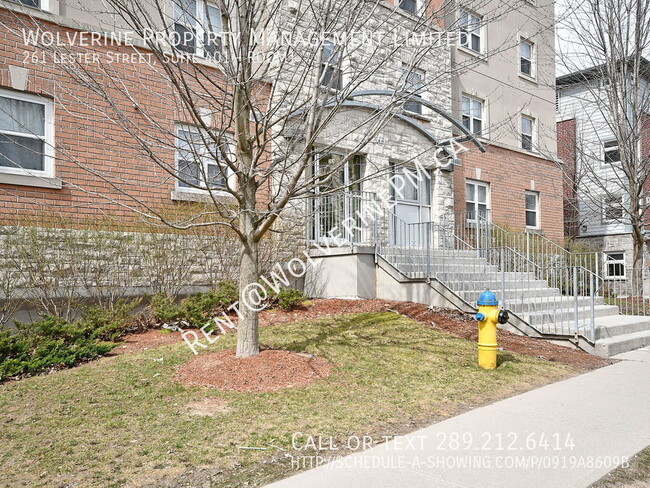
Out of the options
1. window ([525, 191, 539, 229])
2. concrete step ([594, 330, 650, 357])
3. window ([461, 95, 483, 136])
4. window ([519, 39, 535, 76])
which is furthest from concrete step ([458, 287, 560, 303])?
window ([519, 39, 535, 76])

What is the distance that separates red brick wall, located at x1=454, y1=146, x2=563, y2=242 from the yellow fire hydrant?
9.41 m

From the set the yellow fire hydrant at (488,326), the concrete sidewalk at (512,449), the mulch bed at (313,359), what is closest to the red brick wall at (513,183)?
the mulch bed at (313,359)

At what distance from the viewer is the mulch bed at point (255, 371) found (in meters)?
5.09

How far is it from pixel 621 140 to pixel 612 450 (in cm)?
1106

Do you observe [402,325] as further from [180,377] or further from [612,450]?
[612,450]

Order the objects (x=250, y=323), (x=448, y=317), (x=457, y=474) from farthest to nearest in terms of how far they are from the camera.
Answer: (x=448, y=317), (x=250, y=323), (x=457, y=474)

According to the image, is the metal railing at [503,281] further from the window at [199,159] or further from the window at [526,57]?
the window at [526,57]

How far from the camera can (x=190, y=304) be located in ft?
26.6

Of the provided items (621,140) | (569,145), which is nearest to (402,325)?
(621,140)

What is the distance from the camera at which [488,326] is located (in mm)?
6090

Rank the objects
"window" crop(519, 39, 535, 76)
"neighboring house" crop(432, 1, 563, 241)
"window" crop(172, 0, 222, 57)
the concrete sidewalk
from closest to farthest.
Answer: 1. the concrete sidewalk
2. "window" crop(172, 0, 222, 57)
3. "neighboring house" crop(432, 1, 563, 241)
4. "window" crop(519, 39, 535, 76)

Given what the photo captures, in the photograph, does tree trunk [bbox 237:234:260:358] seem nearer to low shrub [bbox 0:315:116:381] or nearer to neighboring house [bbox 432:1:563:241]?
low shrub [bbox 0:315:116:381]

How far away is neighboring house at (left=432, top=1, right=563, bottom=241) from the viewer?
1573 centimetres

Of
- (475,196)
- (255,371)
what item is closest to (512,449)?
(255,371)
